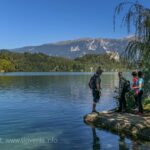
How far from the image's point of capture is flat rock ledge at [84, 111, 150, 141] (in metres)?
14.9

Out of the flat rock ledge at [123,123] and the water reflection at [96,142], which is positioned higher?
the flat rock ledge at [123,123]

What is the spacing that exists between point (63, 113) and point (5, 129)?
7.53 metres

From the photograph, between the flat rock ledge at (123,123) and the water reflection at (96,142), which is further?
the flat rock ledge at (123,123)

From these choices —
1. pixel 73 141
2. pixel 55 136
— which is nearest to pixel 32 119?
pixel 55 136

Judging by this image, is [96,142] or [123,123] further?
[123,123]

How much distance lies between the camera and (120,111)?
19016 millimetres

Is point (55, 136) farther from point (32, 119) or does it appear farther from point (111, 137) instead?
point (32, 119)

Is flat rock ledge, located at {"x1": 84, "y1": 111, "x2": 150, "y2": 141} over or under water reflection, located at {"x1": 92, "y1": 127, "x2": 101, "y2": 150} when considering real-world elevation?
over

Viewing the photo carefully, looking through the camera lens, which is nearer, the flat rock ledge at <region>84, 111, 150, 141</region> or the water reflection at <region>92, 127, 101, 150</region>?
the water reflection at <region>92, 127, 101, 150</region>

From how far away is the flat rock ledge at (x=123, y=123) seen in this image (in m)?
14.9

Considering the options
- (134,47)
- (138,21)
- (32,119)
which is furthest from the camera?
(32,119)

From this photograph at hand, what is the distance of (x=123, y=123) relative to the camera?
16.1 meters

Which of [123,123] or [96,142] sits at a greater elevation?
[123,123]

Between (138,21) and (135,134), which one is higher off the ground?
(138,21)
